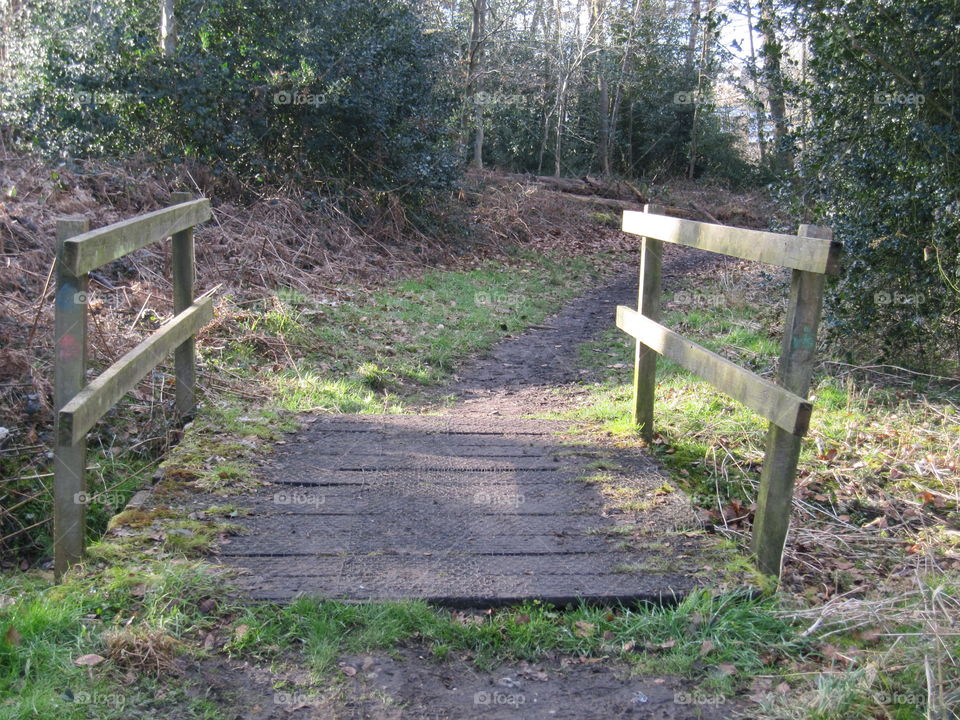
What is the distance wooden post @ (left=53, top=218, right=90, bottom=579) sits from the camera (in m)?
3.71

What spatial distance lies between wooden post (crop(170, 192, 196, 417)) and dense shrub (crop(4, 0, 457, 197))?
7.45 metres

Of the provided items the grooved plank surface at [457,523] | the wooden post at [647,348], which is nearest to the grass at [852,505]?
the wooden post at [647,348]

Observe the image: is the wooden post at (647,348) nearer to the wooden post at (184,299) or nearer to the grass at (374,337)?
the grass at (374,337)

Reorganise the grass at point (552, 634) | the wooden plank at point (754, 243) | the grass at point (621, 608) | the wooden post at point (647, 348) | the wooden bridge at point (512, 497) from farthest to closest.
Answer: the wooden post at point (647, 348)
the wooden bridge at point (512, 497)
the wooden plank at point (754, 243)
the grass at point (552, 634)
the grass at point (621, 608)

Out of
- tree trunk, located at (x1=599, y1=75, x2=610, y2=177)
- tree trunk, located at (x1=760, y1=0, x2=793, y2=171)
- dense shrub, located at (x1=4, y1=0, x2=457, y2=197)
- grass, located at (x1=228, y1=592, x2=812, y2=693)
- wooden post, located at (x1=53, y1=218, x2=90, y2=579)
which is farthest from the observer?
tree trunk, located at (x1=599, y1=75, x2=610, y2=177)

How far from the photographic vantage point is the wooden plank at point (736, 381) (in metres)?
3.73

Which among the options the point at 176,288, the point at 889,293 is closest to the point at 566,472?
the point at 176,288

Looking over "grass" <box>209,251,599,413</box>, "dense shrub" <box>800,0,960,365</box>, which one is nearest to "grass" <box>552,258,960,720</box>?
"dense shrub" <box>800,0,960,365</box>

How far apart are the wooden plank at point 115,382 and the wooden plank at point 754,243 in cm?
303

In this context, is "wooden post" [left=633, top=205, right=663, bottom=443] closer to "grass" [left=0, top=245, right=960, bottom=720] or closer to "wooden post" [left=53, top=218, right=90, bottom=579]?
"grass" [left=0, top=245, right=960, bottom=720]

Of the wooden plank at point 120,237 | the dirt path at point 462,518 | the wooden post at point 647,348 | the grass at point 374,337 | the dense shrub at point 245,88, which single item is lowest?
the grass at point 374,337

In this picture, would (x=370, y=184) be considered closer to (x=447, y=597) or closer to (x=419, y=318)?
(x=419, y=318)

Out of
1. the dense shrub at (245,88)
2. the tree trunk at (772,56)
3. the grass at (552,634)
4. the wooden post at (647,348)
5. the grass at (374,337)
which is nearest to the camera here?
the grass at (552,634)

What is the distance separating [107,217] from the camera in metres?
10.1
